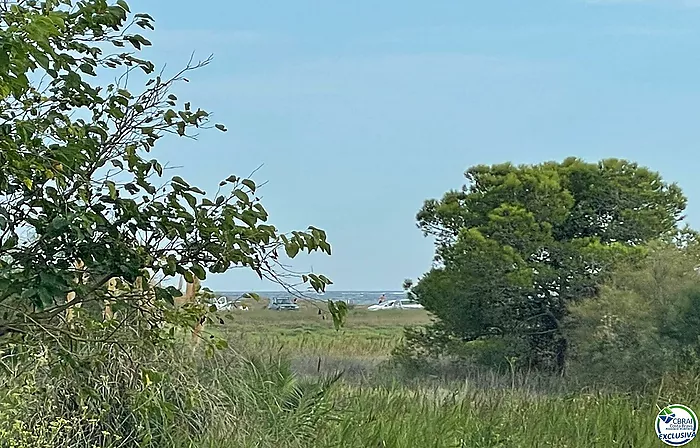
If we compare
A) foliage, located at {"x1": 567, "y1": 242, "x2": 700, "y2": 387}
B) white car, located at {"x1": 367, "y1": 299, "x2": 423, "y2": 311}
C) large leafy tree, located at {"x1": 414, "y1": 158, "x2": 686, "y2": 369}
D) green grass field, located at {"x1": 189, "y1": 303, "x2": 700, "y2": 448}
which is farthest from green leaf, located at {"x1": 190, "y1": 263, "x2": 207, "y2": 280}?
large leafy tree, located at {"x1": 414, "y1": 158, "x2": 686, "y2": 369}

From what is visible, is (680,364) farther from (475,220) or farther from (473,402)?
(475,220)

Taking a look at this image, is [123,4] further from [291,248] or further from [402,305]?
[402,305]

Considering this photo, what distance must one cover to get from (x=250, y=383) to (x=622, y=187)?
10.9m

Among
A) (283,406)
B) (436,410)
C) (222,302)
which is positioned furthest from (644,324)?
(222,302)

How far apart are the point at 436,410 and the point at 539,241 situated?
8.21 meters

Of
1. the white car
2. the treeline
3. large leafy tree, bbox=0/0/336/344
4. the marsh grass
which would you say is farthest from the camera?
the treeline

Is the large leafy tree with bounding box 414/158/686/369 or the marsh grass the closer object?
the marsh grass

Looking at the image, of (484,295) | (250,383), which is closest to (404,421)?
(250,383)

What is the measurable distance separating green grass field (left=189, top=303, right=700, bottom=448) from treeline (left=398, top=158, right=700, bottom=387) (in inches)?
188

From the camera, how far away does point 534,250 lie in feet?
52.7

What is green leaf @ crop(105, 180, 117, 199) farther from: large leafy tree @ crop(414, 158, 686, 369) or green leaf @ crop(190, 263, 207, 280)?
large leafy tree @ crop(414, 158, 686, 369)

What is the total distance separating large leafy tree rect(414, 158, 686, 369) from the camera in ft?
52.2

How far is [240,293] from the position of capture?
4.58m

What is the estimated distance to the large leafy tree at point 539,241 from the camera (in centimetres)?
1590
